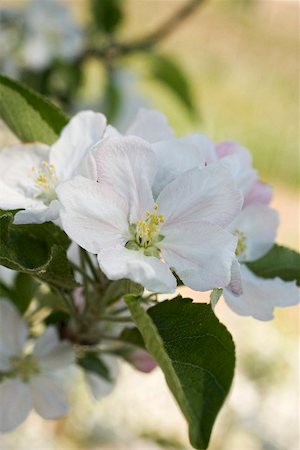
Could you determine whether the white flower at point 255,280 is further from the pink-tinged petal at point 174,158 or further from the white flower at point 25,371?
the white flower at point 25,371

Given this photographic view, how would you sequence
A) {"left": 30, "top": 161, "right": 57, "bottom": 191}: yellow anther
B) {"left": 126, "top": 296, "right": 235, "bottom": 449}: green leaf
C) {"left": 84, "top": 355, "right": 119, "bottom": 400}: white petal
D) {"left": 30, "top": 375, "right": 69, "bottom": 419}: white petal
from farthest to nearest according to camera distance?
{"left": 84, "top": 355, "right": 119, "bottom": 400}: white petal < {"left": 30, "top": 375, "right": 69, "bottom": 419}: white petal < {"left": 30, "top": 161, "right": 57, "bottom": 191}: yellow anther < {"left": 126, "top": 296, "right": 235, "bottom": 449}: green leaf

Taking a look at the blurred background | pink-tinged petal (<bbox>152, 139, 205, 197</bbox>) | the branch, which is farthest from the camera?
the branch

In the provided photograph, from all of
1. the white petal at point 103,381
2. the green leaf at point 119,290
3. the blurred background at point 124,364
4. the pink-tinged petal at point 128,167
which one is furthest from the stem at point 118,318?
the blurred background at point 124,364

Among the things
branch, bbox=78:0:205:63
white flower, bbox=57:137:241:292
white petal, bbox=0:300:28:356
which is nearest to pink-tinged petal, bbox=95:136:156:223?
white flower, bbox=57:137:241:292

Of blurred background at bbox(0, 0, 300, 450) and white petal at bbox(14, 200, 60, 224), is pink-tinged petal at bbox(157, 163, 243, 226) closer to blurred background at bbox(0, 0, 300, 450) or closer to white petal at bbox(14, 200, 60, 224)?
white petal at bbox(14, 200, 60, 224)

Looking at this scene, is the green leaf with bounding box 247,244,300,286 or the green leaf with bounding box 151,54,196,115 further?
the green leaf with bounding box 151,54,196,115

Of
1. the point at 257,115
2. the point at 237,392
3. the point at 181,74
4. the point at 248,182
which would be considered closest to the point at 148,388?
the point at 237,392

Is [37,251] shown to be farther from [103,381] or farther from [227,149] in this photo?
[103,381]
